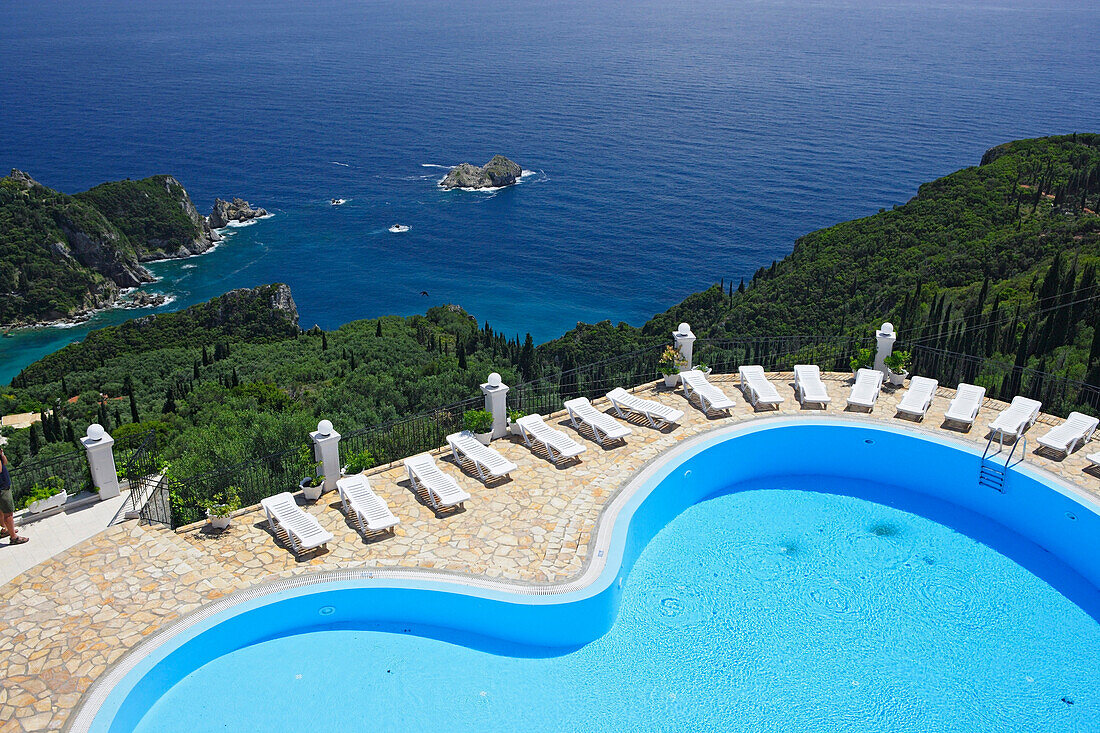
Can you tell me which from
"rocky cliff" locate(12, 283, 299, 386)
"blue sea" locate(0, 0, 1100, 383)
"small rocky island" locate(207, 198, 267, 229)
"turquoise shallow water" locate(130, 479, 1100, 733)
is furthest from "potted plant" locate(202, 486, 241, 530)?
"small rocky island" locate(207, 198, 267, 229)

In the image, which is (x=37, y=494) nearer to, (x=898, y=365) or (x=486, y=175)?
(x=898, y=365)

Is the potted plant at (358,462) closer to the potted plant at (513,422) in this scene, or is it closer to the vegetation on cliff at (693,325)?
the vegetation on cliff at (693,325)

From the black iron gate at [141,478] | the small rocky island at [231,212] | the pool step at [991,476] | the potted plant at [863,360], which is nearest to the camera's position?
the black iron gate at [141,478]

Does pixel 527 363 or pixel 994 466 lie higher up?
pixel 994 466

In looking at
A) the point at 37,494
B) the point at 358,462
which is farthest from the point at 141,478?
the point at 358,462

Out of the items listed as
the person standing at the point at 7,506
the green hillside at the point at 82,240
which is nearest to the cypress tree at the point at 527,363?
the person standing at the point at 7,506
